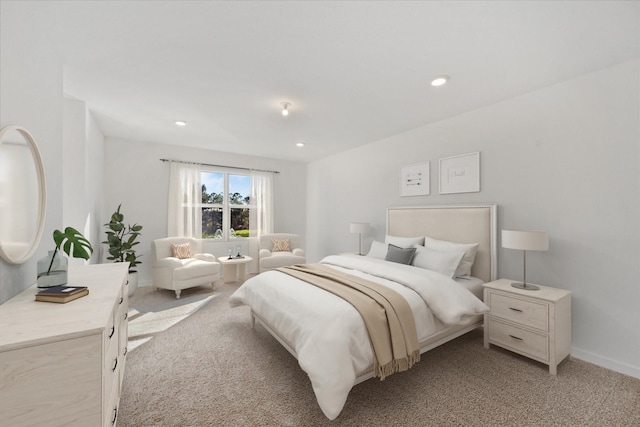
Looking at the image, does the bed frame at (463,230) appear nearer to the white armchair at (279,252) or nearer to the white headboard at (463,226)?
the white headboard at (463,226)

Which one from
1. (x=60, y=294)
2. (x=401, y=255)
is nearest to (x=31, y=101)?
(x=60, y=294)

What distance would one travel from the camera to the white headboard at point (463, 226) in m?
3.09

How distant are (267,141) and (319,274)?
2832mm

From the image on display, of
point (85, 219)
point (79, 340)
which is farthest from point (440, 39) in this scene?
point (85, 219)

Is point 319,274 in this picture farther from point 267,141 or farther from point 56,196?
point 267,141

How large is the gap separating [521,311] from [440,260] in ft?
2.70

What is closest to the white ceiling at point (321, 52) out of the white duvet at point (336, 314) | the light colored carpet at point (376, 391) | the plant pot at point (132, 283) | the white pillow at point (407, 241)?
the white pillow at point (407, 241)

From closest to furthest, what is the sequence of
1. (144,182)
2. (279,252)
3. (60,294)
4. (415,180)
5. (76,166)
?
(60,294) → (76,166) → (415,180) → (144,182) → (279,252)

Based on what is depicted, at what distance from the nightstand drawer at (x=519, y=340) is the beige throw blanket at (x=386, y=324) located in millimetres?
1045

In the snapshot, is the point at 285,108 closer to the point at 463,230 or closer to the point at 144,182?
the point at 463,230

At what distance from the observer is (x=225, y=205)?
5676 mm

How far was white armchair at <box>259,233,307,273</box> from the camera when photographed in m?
5.02

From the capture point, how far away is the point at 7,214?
55.2 inches

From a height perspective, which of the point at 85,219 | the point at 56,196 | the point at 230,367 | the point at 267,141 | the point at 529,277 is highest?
the point at 267,141
